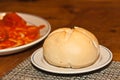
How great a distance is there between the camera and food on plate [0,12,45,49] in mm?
1039

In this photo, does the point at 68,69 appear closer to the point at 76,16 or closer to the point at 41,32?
the point at 41,32

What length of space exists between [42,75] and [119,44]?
0.35 meters

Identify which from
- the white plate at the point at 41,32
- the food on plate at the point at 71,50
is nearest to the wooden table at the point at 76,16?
the white plate at the point at 41,32

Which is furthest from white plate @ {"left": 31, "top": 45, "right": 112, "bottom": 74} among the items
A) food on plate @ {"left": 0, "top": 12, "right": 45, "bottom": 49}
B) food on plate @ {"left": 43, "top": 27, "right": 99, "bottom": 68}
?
food on plate @ {"left": 0, "top": 12, "right": 45, "bottom": 49}

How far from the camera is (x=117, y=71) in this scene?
2.88ft

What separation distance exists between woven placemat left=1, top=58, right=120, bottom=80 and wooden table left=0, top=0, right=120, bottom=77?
5 cm

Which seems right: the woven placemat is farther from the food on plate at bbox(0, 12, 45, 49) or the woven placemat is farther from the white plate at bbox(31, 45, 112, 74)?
the food on plate at bbox(0, 12, 45, 49)

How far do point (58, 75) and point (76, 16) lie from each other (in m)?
0.62

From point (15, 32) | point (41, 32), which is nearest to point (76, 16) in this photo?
point (41, 32)

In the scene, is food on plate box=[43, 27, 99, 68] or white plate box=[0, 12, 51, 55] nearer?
food on plate box=[43, 27, 99, 68]

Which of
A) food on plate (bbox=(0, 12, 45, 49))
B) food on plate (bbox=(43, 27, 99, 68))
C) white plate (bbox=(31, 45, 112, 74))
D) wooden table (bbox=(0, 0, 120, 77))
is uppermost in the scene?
food on plate (bbox=(43, 27, 99, 68))

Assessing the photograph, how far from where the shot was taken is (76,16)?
145 cm

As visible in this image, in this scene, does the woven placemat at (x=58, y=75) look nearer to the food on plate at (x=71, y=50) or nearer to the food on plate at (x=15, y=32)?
the food on plate at (x=71, y=50)

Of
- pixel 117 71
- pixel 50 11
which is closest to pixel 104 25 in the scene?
pixel 50 11
